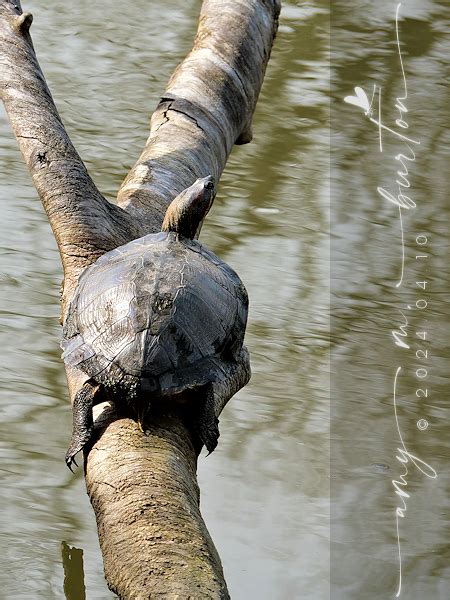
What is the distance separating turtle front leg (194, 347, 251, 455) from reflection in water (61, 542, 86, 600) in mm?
711

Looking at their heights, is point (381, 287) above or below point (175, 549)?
below

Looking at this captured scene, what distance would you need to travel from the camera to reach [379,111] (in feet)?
18.8

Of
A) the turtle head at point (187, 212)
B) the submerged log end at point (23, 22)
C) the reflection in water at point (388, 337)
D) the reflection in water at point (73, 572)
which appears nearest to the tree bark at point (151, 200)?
the submerged log end at point (23, 22)

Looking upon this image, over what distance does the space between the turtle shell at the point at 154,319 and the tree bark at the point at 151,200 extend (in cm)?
9

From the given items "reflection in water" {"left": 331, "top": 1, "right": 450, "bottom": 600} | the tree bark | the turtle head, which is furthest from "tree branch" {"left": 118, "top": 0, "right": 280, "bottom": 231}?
"reflection in water" {"left": 331, "top": 1, "right": 450, "bottom": 600}

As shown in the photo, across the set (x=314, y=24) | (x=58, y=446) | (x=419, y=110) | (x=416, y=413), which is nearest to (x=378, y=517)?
(x=416, y=413)

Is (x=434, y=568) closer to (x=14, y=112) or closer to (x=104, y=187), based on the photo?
(x=14, y=112)

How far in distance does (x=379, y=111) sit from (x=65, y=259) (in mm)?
3355

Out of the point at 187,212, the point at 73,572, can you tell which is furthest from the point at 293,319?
the point at 187,212

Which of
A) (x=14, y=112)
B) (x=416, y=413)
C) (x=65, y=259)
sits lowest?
(x=416, y=413)

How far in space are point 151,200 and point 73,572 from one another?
102 cm

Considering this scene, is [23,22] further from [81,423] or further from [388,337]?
[388,337]

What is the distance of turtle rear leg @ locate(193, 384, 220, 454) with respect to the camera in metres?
2.22

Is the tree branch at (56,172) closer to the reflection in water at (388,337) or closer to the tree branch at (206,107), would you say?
the tree branch at (206,107)
